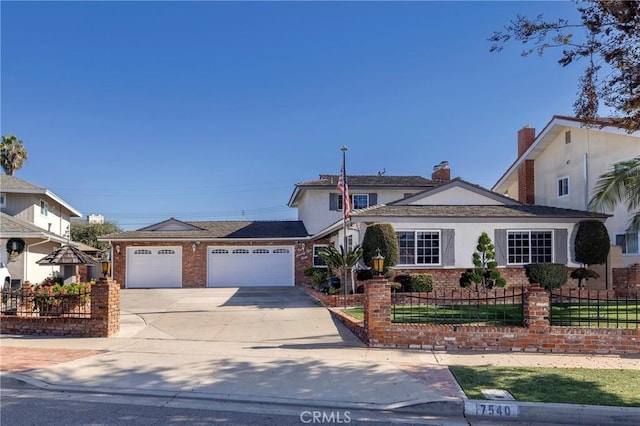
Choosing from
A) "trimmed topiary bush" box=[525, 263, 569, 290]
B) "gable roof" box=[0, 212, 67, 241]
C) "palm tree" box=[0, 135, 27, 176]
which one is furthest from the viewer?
"palm tree" box=[0, 135, 27, 176]

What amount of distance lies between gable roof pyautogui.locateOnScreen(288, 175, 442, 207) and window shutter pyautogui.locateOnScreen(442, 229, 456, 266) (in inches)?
378

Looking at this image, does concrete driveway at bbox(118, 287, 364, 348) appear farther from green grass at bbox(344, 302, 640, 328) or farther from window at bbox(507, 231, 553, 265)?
window at bbox(507, 231, 553, 265)

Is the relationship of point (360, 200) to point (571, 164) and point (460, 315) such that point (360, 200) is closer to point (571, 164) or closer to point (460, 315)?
point (571, 164)

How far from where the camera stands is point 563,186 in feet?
75.9

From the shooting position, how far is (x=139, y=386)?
7195 millimetres

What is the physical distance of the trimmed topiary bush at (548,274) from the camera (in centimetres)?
1755

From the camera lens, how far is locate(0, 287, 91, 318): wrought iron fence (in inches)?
473

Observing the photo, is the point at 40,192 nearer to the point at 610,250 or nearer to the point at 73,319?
the point at 73,319

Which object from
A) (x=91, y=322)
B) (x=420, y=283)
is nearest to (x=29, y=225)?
(x=91, y=322)

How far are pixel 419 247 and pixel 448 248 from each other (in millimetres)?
1066

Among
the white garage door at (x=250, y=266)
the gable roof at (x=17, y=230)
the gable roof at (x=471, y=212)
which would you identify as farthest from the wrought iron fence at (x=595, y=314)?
the gable roof at (x=17, y=230)

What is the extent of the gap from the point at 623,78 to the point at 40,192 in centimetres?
2677

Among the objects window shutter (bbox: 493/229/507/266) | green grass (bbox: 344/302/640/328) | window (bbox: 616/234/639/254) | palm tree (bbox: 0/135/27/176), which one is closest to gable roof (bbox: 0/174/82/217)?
palm tree (bbox: 0/135/27/176)

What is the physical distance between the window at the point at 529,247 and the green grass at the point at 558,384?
11.1 meters
